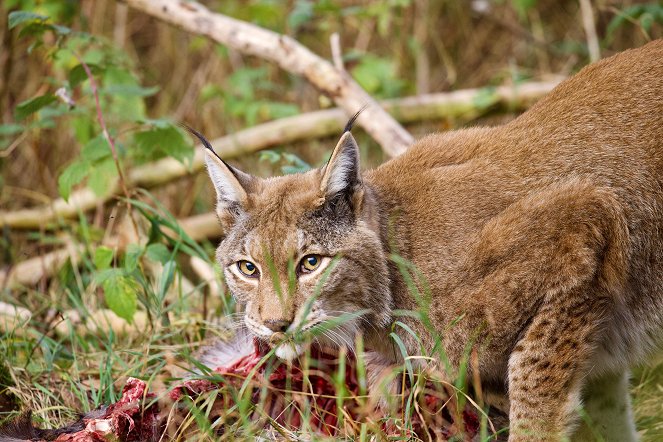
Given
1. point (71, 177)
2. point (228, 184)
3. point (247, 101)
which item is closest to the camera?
point (228, 184)

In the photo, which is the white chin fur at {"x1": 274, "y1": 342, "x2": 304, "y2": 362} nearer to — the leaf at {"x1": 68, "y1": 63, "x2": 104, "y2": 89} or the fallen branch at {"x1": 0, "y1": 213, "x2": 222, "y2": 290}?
the leaf at {"x1": 68, "y1": 63, "x2": 104, "y2": 89}

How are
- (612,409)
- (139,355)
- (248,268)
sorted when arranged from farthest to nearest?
(139,355) < (612,409) < (248,268)

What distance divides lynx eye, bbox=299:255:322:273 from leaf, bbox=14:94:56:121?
2.19m

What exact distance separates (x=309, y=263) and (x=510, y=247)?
87cm

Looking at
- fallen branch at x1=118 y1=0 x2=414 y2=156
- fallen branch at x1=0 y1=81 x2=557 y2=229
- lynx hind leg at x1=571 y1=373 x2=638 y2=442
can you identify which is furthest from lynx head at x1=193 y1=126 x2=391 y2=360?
fallen branch at x1=0 y1=81 x2=557 y2=229

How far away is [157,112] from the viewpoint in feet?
31.5

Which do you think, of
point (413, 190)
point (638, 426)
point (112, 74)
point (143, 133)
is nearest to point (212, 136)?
point (112, 74)

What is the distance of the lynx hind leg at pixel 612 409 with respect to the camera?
419 centimetres

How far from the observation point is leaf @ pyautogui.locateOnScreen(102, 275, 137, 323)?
4672 mm

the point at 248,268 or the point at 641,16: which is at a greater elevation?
the point at 641,16

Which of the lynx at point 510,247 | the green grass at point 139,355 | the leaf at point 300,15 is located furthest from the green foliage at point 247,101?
the lynx at point 510,247

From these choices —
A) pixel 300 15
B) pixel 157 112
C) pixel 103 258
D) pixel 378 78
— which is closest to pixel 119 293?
pixel 103 258

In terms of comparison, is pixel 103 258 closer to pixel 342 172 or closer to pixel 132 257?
pixel 132 257

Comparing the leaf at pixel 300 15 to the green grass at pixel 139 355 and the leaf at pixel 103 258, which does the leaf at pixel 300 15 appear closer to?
the green grass at pixel 139 355
